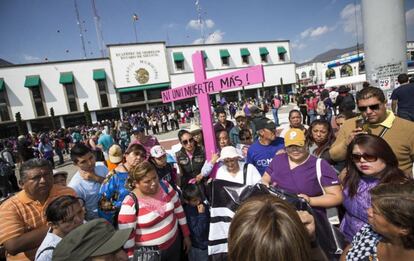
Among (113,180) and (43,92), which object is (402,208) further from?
(43,92)

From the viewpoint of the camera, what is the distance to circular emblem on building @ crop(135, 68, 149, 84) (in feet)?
96.2

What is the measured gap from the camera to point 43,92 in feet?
88.8

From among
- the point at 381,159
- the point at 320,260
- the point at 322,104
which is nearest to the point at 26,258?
the point at 320,260

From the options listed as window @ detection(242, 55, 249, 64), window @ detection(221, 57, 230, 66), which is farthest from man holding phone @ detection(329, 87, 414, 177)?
window @ detection(242, 55, 249, 64)

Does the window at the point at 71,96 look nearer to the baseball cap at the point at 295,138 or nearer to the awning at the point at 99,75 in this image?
the awning at the point at 99,75

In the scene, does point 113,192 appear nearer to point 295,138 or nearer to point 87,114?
point 295,138

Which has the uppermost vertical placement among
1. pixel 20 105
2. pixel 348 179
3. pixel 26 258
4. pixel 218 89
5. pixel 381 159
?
pixel 20 105

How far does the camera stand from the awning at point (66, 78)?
88.6 ft

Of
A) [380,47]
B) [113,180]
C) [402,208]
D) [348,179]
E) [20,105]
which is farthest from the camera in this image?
[20,105]

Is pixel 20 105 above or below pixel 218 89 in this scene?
above

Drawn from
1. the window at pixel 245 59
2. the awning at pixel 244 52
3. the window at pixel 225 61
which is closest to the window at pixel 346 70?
the window at pixel 245 59

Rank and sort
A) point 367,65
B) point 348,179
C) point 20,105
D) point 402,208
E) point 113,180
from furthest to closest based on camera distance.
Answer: point 20,105
point 367,65
point 113,180
point 348,179
point 402,208

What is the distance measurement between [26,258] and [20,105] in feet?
105

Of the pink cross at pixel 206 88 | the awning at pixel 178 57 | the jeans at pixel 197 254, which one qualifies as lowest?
the jeans at pixel 197 254
